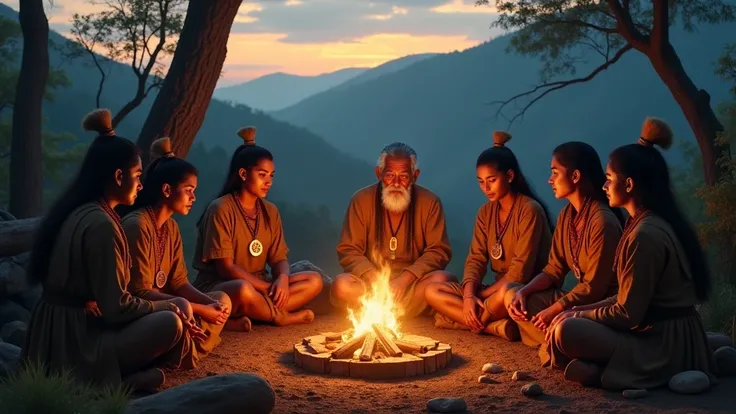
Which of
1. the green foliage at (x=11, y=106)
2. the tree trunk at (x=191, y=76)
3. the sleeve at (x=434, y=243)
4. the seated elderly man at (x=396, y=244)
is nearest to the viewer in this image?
the seated elderly man at (x=396, y=244)

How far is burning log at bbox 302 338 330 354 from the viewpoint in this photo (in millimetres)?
7532

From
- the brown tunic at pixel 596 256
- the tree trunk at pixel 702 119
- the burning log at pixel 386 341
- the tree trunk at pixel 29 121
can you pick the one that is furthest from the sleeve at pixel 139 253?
the tree trunk at pixel 702 119

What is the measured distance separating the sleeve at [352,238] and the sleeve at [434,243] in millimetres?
514

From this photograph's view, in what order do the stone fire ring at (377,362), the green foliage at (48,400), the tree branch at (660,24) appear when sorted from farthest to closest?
the tree branch at (660,24) → the stone fire ring at (377,362) → the green foliage at (48,400)

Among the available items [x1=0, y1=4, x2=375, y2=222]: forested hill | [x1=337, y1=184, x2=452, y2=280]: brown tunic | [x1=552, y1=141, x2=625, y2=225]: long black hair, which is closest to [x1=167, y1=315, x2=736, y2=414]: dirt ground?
[x1=337, y1=184, x2=452, y2=280]: brown tunic

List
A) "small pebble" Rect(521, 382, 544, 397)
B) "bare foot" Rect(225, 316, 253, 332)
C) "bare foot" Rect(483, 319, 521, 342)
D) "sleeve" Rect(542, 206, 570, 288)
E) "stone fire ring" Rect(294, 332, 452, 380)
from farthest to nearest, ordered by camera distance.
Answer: "bare foot" Rect(225, 316, 253, 332)
"bare foot" Rect(483, 319, 521, 342)
"sleeve" Rect(542, 206, 570, 288)
"stone fire ring" Rect(294, 332, 452, 380)
"small pebble" Rect(521, 382, 544, 397)

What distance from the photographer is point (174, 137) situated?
36.3ft

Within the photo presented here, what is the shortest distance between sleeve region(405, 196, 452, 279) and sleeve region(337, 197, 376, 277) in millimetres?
514

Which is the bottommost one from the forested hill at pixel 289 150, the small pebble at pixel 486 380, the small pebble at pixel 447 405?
the small pebble at pixel 447 405

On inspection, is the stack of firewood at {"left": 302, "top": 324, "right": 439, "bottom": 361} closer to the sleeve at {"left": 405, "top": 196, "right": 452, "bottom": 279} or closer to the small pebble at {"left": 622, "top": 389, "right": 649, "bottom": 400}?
the sleeve at {"left": 405, "top": 196, "right": 452, "bottom": 279}

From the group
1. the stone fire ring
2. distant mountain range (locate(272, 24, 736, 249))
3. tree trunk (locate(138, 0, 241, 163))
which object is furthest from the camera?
distant mountain range (locate(272, 24, 736, 249))

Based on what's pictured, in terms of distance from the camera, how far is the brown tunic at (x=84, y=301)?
6.19 meters

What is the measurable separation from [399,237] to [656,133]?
3.16 meters

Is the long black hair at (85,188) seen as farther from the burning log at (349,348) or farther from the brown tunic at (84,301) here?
the burning log at (349,348)
